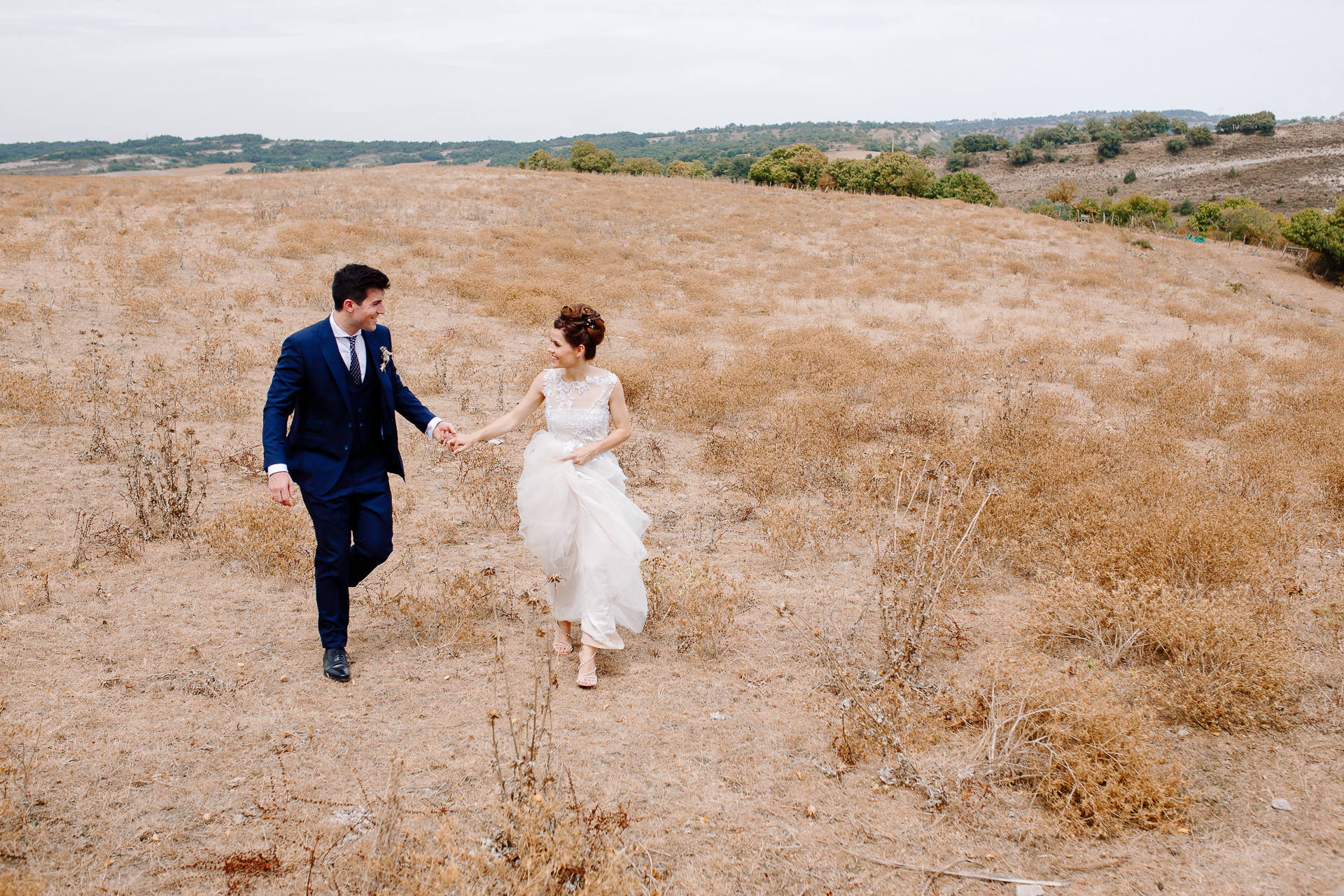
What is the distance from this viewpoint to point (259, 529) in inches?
204

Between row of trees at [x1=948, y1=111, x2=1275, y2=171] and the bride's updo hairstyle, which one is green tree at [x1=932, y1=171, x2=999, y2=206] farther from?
the bride's updo hairstyle

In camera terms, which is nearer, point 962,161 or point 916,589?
point 916,589

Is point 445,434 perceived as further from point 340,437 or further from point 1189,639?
point 1189,639

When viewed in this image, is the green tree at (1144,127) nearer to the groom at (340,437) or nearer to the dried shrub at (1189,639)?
the dried shrub at (1189,639)

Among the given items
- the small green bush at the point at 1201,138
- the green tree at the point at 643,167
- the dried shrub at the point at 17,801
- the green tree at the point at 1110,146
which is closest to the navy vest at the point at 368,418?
the dried shrub at the point at 17,801

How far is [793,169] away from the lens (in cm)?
4756

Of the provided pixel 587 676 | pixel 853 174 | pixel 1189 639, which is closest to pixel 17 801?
pixel 587 676

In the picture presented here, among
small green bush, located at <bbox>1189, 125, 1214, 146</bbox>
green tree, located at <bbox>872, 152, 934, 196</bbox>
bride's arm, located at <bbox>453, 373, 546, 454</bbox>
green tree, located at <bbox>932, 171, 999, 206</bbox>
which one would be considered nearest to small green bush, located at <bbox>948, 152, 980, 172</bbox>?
small green bush, located at <bbox>1189, 125, 1214, 146</bbox>

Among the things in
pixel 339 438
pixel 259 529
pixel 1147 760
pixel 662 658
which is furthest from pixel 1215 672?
pixel 259 529

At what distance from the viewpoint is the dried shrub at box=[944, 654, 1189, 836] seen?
2.98m

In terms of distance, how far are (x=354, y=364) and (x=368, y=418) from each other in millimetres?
291

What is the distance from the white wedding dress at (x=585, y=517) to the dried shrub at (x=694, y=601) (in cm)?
49

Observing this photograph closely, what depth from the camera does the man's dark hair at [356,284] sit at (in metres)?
3.64

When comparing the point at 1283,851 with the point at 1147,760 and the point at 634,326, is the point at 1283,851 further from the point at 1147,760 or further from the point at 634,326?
the point at 634,326
